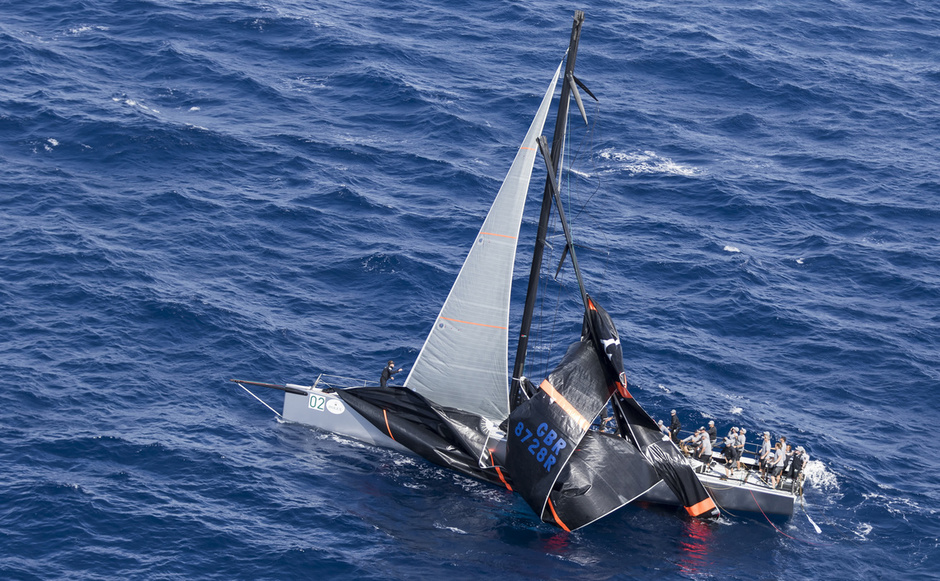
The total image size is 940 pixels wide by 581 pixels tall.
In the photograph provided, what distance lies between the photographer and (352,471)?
5219 cm

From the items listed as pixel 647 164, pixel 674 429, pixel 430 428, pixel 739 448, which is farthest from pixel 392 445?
pixel 647 164

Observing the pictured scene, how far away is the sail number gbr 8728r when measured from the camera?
49.1 meters

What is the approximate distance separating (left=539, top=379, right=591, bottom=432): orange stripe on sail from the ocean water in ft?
15.9

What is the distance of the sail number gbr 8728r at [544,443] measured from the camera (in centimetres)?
4912

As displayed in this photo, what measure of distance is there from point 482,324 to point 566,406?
5.72 m

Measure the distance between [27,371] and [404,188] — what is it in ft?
95.3

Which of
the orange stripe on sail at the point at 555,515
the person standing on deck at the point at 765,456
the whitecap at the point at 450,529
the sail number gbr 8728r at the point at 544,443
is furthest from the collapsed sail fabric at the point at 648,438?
the whitecap at the point at 450,529

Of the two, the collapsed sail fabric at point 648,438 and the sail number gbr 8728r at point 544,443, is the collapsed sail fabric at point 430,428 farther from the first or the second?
the collapsed sail fabric at point 648,438

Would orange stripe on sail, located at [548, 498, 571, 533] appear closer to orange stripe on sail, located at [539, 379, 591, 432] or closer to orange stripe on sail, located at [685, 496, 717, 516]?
orange stripe on sail, located at [539, 379, 591, 432]

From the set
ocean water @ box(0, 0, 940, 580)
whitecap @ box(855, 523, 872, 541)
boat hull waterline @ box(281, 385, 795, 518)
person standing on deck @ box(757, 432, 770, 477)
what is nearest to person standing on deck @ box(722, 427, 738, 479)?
boat hull waterline @ box(281, 385, 795, 518)

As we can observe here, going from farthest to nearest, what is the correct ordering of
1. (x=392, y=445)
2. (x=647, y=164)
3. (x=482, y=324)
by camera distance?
(x=647, y=164) < (x=392, y=445) < (x=482, y=324)

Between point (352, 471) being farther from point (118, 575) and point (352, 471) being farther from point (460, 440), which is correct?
point (118, 575)

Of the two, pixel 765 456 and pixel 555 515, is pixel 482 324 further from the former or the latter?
pixel 765 456

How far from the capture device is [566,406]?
50.2 metres
